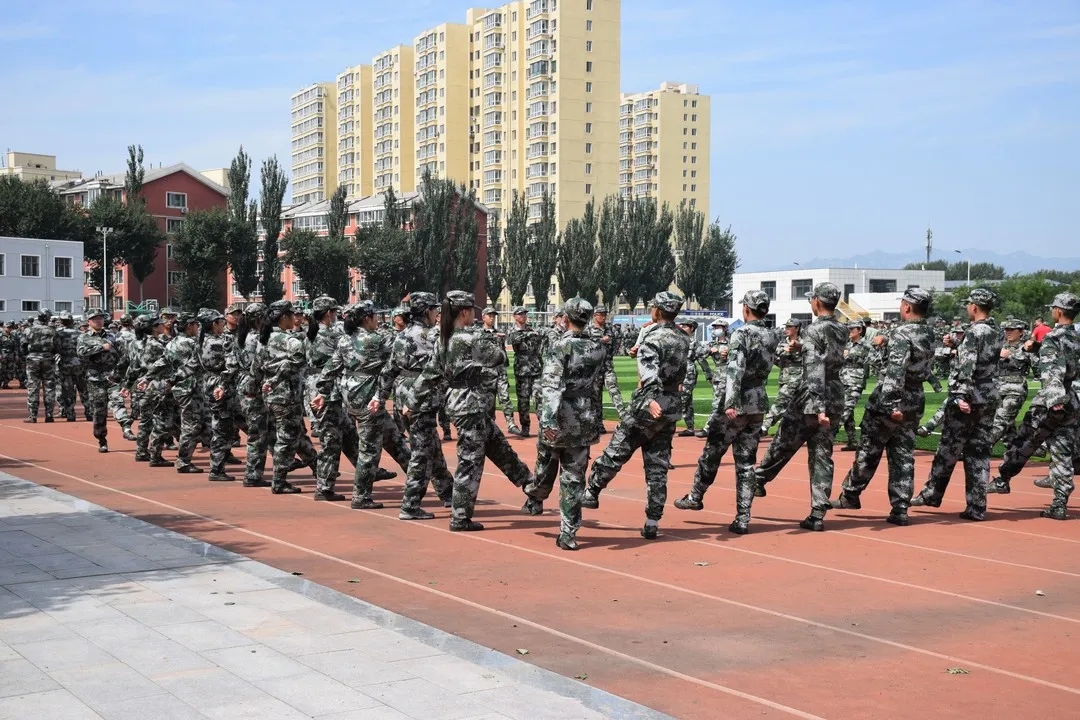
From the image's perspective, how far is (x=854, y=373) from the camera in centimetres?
1903

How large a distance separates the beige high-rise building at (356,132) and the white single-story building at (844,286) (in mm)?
54692

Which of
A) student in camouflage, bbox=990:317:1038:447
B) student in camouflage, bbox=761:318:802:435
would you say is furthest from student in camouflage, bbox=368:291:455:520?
student in camouflage, bbox=990:317:1038:447

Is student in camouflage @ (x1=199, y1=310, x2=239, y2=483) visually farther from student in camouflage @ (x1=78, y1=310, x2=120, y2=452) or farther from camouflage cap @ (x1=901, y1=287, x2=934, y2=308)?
camouflage cap @ (x1=901, y1=287, x2=934, y2=308)

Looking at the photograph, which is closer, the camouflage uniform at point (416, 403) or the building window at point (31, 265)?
the camouflage uniform at point (416, 403)

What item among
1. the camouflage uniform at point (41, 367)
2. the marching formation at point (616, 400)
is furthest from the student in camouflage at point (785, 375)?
the camouflage uniform at point (41, 367)

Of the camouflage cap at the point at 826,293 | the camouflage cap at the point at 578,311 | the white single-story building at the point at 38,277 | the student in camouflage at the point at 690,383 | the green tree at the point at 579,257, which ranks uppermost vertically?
the green tree at the point at 579,257

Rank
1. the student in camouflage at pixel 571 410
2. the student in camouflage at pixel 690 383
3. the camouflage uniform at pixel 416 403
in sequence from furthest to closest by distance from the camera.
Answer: the student in camouflage at pixel 690 383
the camouflage uniform at pixel 416 403
the student in camouflage at pixel 571 410

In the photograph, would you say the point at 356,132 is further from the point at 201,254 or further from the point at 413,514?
the point at 413,514

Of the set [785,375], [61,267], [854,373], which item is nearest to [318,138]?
[61,267]

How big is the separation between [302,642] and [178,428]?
36.5ft

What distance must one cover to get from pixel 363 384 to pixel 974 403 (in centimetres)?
600

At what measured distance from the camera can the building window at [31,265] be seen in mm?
67000

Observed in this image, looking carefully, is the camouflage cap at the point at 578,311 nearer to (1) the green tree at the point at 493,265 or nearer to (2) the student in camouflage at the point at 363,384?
(2) the student in camouflage at the point at 363,384

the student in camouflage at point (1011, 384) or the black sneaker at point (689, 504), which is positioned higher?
the student in camouflage at point (1011, 384)
